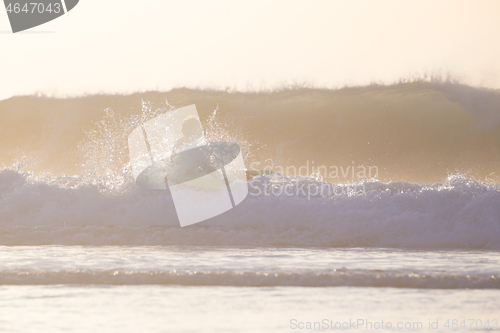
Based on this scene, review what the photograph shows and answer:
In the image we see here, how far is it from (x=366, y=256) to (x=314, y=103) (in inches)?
525

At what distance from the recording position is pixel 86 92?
1884 centimetres

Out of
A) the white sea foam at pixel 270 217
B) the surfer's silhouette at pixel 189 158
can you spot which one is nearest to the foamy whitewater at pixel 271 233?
the white sea foam at pixel 270 217

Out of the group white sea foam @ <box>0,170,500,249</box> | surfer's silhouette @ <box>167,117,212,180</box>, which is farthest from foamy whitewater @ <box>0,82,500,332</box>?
surfer's silhouette @ <box>167,117,212,180</box>

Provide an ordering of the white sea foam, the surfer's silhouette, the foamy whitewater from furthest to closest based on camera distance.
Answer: the surfer's silhouette < the white sea foam < the foamy whitewater

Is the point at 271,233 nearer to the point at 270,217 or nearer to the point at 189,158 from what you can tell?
the point at 270,217

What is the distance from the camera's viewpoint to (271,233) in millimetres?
7914

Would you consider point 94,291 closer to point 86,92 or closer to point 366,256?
point 366,256

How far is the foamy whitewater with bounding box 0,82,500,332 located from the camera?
3.78m

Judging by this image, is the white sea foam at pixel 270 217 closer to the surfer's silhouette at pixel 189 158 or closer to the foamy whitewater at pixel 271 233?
the foamy whitewater at pixel 271 233

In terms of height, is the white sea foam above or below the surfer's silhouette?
below

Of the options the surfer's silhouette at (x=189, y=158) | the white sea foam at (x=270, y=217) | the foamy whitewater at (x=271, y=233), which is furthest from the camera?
the surfer's silhouette at (x=189, y=158)

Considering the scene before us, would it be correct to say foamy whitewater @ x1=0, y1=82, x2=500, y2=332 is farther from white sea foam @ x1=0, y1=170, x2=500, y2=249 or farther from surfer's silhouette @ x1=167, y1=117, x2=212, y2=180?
surfer's silhouette @ x1=167, y1=117, x2=212, y2=180

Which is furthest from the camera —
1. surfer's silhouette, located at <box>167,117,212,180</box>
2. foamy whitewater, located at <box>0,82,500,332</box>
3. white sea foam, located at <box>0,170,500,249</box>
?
surfer's silhouette, located at <box>167,117,212,180</box>

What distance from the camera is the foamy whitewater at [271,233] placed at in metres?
3.78
